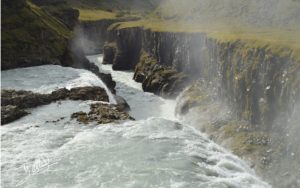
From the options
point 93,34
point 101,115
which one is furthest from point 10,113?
point 93,34

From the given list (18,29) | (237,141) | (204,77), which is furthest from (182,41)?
(237,141)

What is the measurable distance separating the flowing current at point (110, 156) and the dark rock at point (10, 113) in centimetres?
57

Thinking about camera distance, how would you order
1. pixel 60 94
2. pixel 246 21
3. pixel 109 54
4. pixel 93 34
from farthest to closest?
pixel 93 34
pixel 109 54
pixel 246 21
pixel 60 94

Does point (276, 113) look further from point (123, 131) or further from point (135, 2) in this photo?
point (135, 2)

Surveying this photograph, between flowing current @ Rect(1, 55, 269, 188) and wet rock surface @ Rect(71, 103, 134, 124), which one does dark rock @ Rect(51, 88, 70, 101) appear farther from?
wet rock surface @ Rect(71, 103, 134, 124)

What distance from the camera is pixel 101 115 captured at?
97.9 ft

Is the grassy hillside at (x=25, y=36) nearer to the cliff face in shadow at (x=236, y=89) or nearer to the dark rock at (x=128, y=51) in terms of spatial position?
the cliff face in shadow at (x=236, y=89)

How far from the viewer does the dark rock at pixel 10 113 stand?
29734mm

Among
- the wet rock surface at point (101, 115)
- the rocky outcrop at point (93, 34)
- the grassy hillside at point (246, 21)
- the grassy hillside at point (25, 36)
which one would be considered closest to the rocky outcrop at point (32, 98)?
the wet rock surface at point (101, 115)

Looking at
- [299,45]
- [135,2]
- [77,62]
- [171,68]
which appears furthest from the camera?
[135,2]

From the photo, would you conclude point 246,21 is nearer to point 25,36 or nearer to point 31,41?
point 31,41

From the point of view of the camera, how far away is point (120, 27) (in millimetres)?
87562

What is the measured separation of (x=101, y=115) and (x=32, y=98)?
7261 millimetres

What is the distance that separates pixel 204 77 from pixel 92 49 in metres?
60.9
